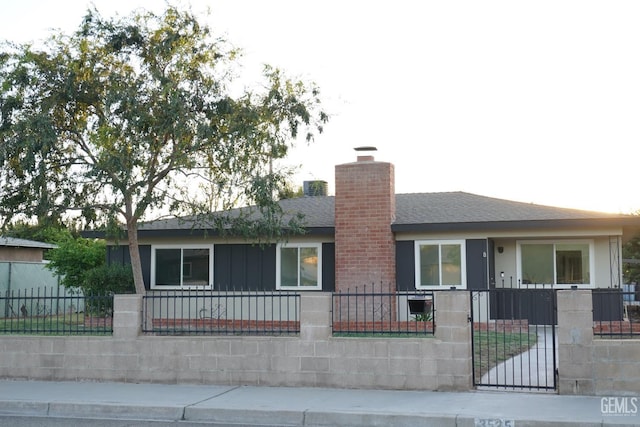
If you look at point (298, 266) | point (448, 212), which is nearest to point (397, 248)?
point (448, 212)

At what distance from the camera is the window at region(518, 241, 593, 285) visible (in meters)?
20.4

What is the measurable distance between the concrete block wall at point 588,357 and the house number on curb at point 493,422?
1.82 meters

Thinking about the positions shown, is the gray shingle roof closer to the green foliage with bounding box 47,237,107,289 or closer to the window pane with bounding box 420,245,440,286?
the window pane with bounding box 420,245,440,286

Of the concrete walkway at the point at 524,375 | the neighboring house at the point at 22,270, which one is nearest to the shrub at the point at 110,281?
the neighboring house at the point at 22,270

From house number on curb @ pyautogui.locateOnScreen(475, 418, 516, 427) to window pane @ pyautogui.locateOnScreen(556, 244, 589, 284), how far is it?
38.8 ft

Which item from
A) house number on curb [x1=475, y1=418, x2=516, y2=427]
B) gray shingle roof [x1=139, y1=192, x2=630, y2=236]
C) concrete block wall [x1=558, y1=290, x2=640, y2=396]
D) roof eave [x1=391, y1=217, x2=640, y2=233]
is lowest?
house number on curb [x1=475, y1=418, x2=516, y2=427]

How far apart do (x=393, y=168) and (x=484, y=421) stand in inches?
473

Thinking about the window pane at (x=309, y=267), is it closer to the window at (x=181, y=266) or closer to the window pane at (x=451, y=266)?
the window at (x=181, y=266)

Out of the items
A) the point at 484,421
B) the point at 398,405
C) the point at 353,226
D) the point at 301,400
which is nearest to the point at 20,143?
the point at 353,226

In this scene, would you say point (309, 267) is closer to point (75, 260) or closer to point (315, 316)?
point (75, 260)

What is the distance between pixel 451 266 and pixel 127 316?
10118 mm

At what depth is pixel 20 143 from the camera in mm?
17078

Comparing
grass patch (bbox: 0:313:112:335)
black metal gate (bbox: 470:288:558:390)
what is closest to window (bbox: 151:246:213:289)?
black metal gate (bbox: 470:288:558:390)

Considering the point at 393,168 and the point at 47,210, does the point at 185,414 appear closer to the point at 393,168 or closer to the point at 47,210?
the point at 47,210
